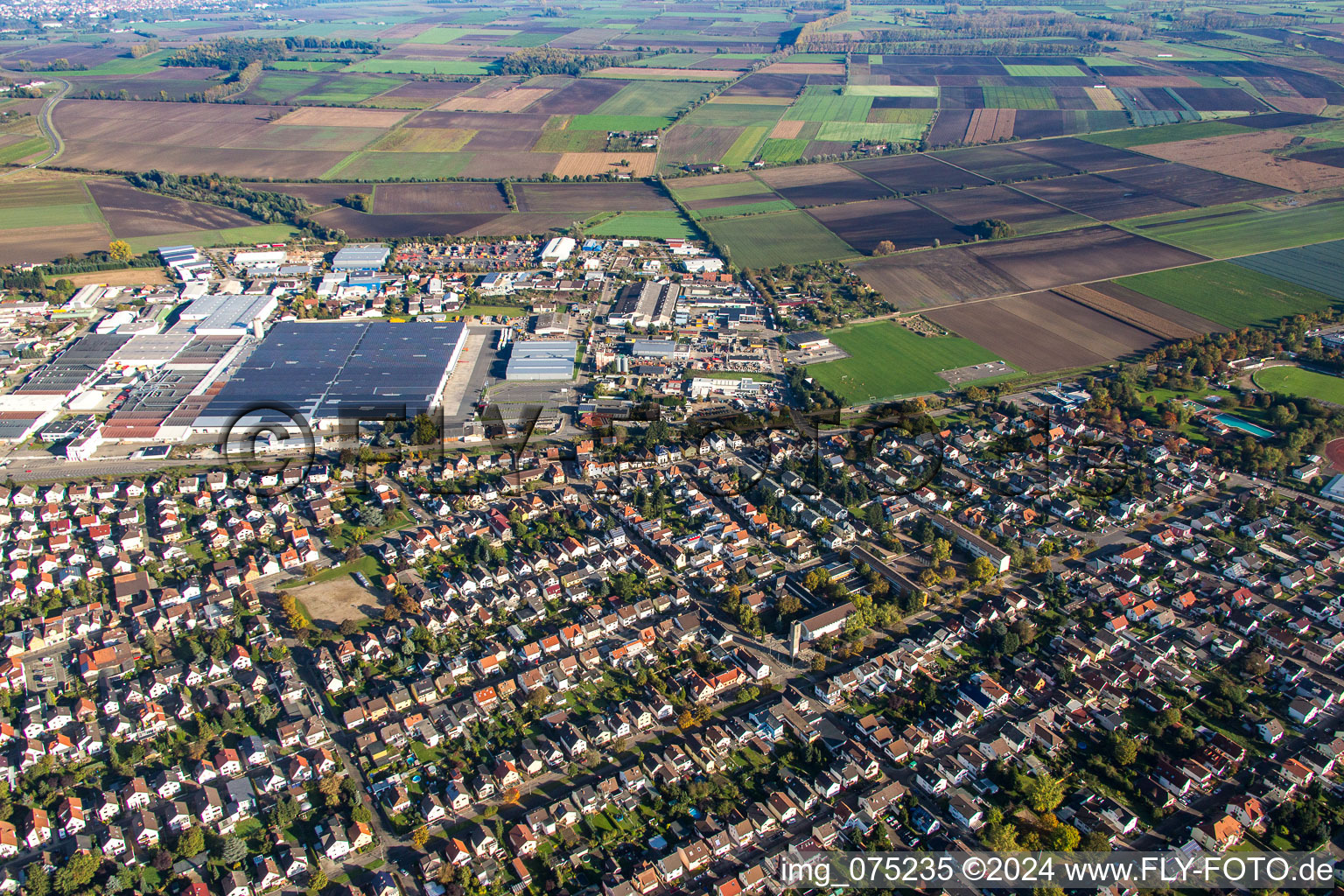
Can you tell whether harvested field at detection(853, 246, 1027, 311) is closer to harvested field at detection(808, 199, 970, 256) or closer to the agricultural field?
harvested field at detection(808, 199, 970, 256)

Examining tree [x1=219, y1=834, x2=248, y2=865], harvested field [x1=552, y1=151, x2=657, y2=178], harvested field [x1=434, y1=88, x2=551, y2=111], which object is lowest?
tree [x1=219, y1=834, x2=248, y2=865]

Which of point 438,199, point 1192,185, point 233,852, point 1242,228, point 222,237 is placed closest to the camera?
point 233,852

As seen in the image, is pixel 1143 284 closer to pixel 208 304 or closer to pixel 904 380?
pixel 904 380

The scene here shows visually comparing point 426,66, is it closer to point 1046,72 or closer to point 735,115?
point 735,115

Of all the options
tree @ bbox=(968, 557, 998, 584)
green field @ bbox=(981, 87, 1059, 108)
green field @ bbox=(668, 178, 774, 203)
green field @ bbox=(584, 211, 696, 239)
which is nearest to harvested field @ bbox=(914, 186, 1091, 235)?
green field @ bbox=(668, 178, 774, 203)

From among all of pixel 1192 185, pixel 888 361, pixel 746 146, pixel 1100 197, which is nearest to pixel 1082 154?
pixel 1192 185

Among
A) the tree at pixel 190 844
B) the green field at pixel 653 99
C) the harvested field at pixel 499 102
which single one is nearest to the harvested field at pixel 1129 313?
the tree at pixel 190 844
